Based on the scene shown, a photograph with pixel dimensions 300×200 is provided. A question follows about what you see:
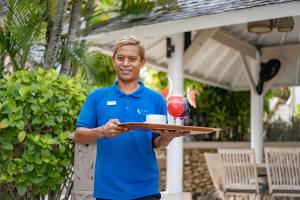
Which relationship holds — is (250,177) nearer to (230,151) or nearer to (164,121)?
A: (230,151)

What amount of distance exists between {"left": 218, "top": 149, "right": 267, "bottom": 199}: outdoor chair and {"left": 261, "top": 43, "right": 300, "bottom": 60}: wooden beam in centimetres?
350

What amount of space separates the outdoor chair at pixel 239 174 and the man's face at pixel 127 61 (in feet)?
13.8

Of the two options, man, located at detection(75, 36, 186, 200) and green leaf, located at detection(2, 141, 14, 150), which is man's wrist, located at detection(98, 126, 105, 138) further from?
green leaf, located at detection(2, 141, 14, 150)

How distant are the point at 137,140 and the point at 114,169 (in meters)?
0.16

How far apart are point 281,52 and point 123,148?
25.2 ft

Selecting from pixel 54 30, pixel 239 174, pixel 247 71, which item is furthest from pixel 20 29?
pixel 247 71

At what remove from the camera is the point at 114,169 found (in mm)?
→ 2396

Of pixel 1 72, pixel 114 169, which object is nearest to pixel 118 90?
pixel 114 169

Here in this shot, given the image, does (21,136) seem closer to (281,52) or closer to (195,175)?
(281,52)

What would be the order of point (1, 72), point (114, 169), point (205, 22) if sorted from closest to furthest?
point (114, 169) → point (1, 72) → point (205, 22)

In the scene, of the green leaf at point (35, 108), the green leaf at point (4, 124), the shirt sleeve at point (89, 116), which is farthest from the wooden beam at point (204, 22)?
the shirt sleeve at point (89, 116)

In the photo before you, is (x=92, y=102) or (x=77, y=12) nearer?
(x=92, y=102)

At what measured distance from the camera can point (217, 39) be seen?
8.53 metres

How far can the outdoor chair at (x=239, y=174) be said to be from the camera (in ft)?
21.5
